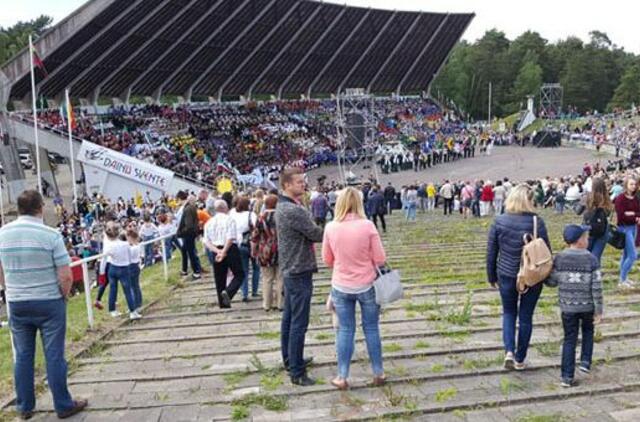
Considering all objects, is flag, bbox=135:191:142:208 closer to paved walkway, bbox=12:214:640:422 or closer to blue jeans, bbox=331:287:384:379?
paved walkway, bbox=12:214:640:422

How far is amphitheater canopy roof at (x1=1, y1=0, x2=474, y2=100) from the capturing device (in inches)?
1143

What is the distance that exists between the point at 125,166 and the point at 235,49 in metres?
16.4

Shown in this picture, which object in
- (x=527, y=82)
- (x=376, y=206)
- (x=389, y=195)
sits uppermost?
(x=527, y=82)

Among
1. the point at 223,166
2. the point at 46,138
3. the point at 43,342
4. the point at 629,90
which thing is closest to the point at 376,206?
the point at 43,342

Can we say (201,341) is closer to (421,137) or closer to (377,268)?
(377,268)

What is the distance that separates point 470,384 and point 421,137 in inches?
1696

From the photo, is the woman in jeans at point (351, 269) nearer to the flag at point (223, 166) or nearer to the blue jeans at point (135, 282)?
the blue jeans at point (135, 282)

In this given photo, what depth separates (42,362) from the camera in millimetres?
5785

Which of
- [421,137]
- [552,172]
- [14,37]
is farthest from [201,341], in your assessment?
[14,37]

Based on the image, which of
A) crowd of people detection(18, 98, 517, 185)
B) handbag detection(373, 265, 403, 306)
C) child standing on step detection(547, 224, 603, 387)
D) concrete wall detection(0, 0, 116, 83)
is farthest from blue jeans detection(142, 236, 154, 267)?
concrete wall detection(0, 0, 116, 83)

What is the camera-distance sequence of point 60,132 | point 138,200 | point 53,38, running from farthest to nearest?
point 60,132
point 53,38
point 138,200

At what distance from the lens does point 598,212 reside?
6.81m

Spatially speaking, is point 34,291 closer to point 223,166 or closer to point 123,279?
point 123,279

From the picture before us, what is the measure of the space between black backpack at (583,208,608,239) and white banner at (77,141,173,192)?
21345 mm
